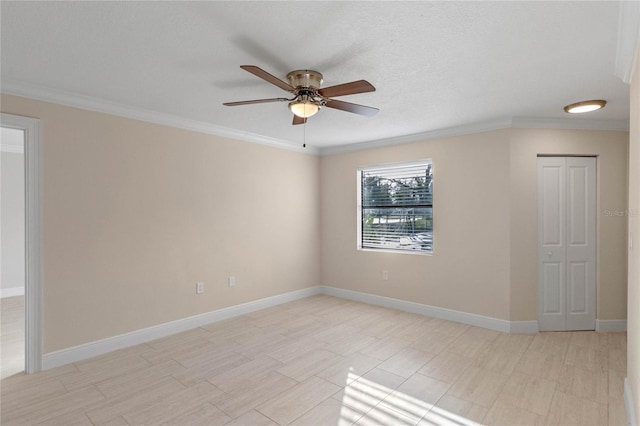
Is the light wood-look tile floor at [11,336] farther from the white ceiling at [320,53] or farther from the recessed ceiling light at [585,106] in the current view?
the recessed ceiling light at [585,106]

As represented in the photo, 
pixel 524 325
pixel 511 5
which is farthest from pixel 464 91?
pixel 524 325

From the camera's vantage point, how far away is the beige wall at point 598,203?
3.78m

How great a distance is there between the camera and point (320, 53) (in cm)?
220

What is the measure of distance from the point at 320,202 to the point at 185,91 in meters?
3.12

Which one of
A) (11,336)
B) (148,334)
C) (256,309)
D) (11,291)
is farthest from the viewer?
(11,291)

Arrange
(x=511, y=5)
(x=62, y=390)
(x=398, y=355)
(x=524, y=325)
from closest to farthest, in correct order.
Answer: (x=511, y=5), (x=62, y=390), (x=398, y=355), (x=524, y=325)

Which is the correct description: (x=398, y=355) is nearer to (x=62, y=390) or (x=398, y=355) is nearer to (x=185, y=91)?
(x=62, y=390)

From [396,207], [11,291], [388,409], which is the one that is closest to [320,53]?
[388,409]

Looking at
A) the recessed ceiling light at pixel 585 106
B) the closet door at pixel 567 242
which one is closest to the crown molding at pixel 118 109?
the recessed ceiling light at pixel 585 106

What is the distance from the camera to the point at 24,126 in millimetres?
2779

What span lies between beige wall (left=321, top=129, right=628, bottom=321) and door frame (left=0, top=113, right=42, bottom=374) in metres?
4.13

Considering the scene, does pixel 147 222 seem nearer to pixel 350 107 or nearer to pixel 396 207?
pixel 350 107

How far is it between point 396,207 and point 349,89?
9.65ft

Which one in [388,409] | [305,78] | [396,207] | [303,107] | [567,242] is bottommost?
[388,409]
